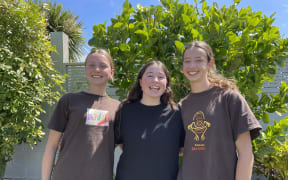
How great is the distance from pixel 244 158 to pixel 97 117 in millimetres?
1026

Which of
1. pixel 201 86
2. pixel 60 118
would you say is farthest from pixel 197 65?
pixel 60 118

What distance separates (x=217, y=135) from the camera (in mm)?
1484

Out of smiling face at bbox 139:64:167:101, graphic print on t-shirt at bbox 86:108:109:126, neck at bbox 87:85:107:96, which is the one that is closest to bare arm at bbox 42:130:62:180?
graphic print on t-shirt at bbox 86:108:109:126

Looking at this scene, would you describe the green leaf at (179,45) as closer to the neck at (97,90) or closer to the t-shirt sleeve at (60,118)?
the neck at (97,90)

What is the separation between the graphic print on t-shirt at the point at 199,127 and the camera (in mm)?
1520

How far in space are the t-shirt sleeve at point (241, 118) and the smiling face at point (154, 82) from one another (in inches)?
20.8

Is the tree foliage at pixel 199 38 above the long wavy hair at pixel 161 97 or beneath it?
above

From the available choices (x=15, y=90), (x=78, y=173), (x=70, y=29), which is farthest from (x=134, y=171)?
(x=70, y=29)

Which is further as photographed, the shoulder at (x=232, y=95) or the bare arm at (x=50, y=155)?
the bare arm at (x=50, y=155)

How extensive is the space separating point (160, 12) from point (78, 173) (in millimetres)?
1773

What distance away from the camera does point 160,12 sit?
2488mm

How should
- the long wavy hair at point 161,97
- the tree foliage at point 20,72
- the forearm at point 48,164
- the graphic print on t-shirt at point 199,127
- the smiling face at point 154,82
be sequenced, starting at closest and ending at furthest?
the graphic print on t-shirt at point 199,127 → the forearm at point 48,164 → the smiling face at point 154,82 → the long wavy hair at point 161,97 → the tree foliage at point 20,72

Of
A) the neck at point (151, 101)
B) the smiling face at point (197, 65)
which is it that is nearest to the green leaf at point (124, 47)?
the neck at point (151, 101)

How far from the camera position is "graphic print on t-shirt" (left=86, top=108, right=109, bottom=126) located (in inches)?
66.8
